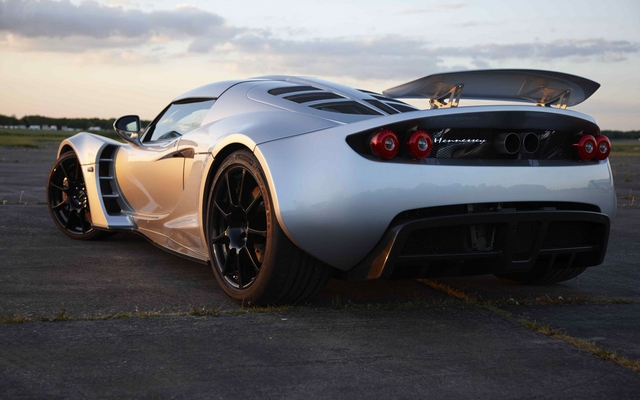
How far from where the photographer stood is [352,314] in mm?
3488

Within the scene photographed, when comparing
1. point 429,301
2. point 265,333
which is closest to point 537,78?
point 429,301

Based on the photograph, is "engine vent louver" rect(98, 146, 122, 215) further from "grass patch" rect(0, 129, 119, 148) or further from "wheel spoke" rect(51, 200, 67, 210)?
"grass patch" rect(0, 129, 119, 148)

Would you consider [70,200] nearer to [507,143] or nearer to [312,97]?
[312,97]

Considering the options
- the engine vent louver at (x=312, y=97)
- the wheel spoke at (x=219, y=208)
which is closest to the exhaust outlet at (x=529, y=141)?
the engine vent louver at (x=312, y=97)

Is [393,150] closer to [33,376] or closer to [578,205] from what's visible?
[578,205]

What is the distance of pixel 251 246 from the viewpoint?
367 cm

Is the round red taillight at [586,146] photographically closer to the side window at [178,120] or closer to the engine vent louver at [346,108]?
the engine vent louver at [346,108]

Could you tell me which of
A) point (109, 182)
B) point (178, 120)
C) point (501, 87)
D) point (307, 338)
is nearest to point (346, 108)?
point (501, 87)

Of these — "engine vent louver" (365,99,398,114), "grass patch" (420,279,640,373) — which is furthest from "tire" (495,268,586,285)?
"engine vent louver" (365,99,398,114)

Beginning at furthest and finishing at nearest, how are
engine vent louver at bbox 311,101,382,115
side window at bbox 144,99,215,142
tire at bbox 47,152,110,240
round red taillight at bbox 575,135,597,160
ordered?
tire at bbox 47,152,110,240, side window at bbox 144,99,215,142, round red taillight at bbox 575,135,597,160, engine vent louver at bbox 311,101,382,115

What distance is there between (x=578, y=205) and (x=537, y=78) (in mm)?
732

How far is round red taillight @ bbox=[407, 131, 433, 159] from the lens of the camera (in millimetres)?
3236

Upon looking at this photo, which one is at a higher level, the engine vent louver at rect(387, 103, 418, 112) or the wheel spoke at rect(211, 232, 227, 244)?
the engine vent louver at rect(387, 103, 418, 112)

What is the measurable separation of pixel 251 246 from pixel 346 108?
880 millimetres
